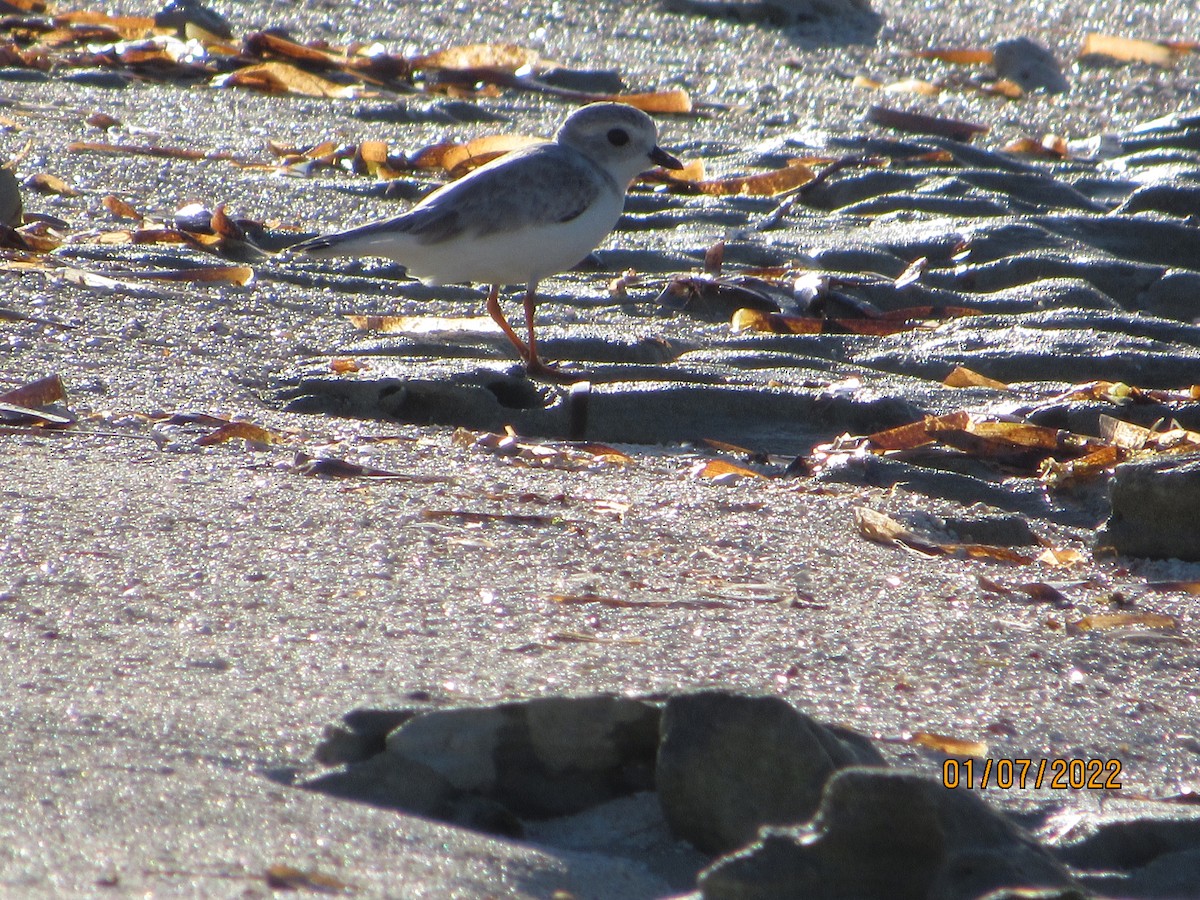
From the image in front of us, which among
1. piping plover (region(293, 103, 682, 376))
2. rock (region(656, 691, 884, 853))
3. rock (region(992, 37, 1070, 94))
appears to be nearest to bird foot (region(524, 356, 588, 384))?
piping plover (region(293, 103, 682, 376))

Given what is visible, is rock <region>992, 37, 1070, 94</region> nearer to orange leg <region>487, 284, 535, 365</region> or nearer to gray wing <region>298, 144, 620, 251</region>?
gray wing <region>298, 144, 620, 251</region>

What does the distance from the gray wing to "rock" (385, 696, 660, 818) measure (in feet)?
9.84

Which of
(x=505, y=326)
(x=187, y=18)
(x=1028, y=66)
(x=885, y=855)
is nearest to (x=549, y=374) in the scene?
(x=505, y=326)

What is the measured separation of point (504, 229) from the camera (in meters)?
4.79

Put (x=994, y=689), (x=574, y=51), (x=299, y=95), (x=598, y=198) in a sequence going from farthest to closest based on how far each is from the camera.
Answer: (x=574, y=51) < (x=299, y=95) < (x=598, y=198) < (x=994, y=689)

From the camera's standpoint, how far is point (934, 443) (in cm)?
376

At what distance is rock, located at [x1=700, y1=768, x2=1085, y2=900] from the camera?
153 centimetres

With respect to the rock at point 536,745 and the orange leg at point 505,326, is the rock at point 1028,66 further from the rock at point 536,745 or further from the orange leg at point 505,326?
the rock at point 536,745

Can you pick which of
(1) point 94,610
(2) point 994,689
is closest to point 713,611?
(2) point 994,689

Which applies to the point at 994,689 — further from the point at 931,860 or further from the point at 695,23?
the point at 695,23

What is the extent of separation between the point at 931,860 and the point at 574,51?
8.31 metres

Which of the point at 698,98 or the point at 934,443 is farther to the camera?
the point at 698,98

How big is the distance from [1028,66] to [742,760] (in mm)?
8419

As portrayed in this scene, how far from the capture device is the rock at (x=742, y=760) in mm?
1738
